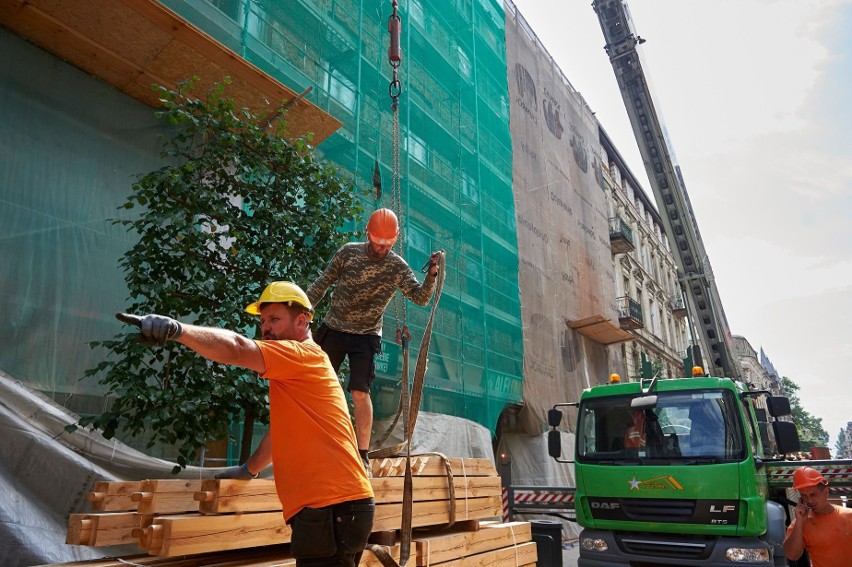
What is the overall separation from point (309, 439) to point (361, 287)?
1.96 metres

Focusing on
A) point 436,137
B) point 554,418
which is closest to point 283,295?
point 554,418

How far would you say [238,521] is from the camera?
2.91 metres

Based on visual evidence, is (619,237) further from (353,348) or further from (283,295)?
(283,295)

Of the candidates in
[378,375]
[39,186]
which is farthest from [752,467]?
[39,186]

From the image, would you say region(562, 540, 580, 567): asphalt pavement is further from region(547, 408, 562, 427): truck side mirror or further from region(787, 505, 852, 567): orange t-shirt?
region(787, 505, 852, 567): orange t-shirt

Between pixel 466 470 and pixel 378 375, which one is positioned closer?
pixel 466 470

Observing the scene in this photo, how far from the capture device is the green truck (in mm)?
5684

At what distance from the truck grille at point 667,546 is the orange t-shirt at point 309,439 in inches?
186

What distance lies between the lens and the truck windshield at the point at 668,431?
236 inches

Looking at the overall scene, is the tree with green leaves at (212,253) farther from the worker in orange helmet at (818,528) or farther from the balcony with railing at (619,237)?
the balcony with railing at (619,237)

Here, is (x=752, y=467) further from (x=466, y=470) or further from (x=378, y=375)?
(x=378, y=375)

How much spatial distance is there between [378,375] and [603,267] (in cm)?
1311

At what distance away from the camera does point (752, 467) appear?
227 inches

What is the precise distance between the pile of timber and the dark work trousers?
653 mm
